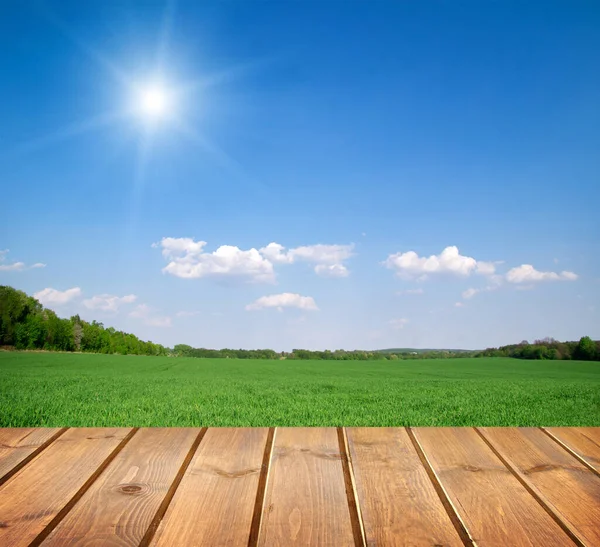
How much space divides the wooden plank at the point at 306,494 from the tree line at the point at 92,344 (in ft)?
175

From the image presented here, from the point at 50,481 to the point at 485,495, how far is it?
1.77 meters

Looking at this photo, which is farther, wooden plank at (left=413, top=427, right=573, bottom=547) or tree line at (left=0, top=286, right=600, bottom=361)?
tree line at (left=0, top=286, right=600, bottom=361)

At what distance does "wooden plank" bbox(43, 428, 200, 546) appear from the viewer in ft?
5.23

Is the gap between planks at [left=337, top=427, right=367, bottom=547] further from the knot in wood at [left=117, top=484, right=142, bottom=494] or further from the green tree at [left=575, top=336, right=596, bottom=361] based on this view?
the green tree at [left=575, top=336, right=596, bottom=361]

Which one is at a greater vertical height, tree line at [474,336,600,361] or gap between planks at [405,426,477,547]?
tree line at [474,336,600,361]

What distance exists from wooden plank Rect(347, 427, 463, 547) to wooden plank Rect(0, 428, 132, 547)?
44.5 inches

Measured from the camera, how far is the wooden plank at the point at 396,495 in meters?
1.61

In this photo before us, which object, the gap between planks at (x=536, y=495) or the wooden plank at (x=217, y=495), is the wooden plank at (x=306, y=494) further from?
the gap between planks at (x=536, y=495)

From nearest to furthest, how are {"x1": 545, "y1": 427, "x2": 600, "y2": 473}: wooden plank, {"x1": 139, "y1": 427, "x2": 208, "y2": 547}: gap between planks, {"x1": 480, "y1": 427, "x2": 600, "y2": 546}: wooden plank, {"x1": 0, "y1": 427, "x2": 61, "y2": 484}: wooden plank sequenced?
{"x1": 139, "y1": 427, "x2": 208, "y2": 547}: gap between planks → {"x1": 480, "y1": 427, "x2": 600, "y2": 546}: wooden plank → {"x1": 0, "y1": 427, "x2": 61, "y2": 484}: wooden plank → {"x1": 545, "y1": 427, "x2": 600, "y2": 473}: wooden plank

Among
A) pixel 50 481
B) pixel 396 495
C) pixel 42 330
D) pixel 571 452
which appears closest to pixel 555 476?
pixel 571 452

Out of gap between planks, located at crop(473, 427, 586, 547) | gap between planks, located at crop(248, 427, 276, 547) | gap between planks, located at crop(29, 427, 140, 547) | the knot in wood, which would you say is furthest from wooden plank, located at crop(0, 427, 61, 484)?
gap between planks, located at crop(473, 427, 586, 547)

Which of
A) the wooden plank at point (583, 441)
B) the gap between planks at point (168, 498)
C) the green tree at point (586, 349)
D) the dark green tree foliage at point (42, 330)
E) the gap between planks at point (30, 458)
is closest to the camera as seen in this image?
the gap between planks at point (168, 498)

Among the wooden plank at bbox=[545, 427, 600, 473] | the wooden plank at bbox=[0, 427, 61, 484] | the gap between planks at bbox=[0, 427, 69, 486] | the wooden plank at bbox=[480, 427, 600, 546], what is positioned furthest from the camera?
the wooden plank at bbox=[545, 427, 600, 473]

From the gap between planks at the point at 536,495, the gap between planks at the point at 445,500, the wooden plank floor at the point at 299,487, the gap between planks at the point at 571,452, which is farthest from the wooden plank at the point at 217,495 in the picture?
the gap between planks at the point at 571,452
